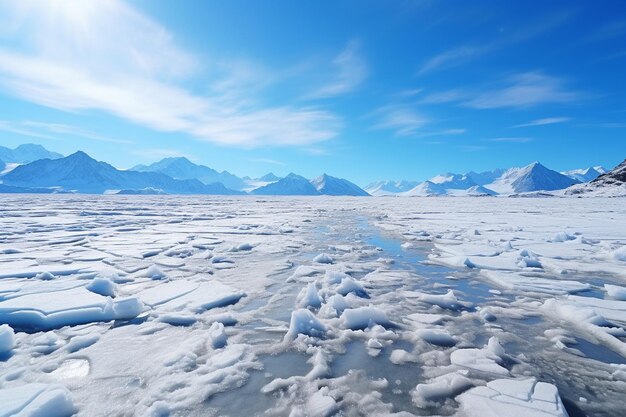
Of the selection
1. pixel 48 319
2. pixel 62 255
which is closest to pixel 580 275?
pixel 48 319

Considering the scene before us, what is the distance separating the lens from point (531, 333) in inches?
147

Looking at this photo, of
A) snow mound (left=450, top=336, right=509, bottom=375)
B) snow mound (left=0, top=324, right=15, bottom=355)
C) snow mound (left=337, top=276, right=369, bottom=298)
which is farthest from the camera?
snow mound (left=337, top=276, right=369, bottom=298)

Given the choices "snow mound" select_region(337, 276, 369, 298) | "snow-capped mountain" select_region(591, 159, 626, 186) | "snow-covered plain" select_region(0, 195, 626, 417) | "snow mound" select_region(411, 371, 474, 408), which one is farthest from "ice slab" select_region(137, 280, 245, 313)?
"snow-capped mountain" select_region(591, 159, 626, 186)

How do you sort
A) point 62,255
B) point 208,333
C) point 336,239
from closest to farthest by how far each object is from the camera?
point 208,333
point 62,255
point 336,239

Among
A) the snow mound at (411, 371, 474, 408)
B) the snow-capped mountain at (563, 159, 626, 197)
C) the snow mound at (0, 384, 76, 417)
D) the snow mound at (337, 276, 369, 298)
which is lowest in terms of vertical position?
the snow mound at (0, 384, 76, 417)

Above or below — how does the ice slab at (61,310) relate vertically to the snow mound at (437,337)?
below

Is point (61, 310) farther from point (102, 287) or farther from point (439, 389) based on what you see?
point (439, 389)

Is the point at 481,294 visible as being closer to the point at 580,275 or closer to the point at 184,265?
the point at 580,275

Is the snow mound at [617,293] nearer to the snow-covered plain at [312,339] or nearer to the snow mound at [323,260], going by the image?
the snow-covered plain at [312,339]

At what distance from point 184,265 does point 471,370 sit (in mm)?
5851

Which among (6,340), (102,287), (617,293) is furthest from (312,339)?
(617,293)

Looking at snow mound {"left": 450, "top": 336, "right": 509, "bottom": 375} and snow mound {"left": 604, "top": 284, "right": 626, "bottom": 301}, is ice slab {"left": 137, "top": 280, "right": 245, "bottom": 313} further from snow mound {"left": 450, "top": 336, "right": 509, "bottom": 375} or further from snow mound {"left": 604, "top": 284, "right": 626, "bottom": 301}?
snow mound {"left": 604, "top": 284, "right": 626, "bottom": 301}

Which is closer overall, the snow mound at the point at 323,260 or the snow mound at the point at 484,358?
the snow mound at the point at 484,358

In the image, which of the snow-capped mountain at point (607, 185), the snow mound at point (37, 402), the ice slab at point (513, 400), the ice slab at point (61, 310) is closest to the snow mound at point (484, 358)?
the ice slab at point (513, 400)
